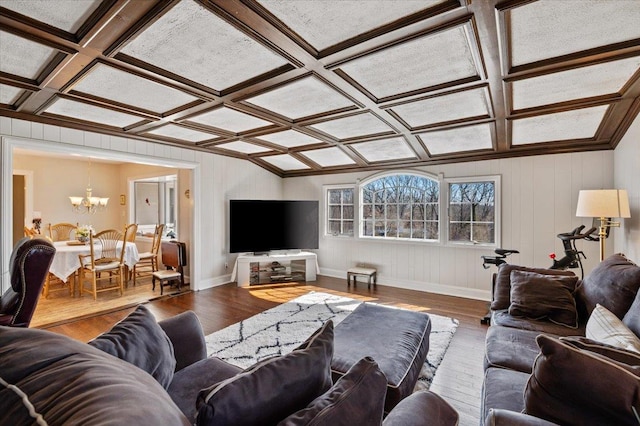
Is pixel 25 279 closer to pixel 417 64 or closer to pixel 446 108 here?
pixel 417 64

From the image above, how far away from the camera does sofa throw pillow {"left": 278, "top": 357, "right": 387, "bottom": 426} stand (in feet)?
2.57

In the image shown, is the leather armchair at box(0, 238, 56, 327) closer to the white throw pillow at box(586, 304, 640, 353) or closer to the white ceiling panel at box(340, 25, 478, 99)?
the white ceiling panel at box(340, 25, 478, 99)

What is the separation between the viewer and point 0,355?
29.8 inches

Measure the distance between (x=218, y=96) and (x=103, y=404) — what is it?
9.40 ft

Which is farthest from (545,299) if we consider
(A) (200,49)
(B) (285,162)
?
(B) (285,162)

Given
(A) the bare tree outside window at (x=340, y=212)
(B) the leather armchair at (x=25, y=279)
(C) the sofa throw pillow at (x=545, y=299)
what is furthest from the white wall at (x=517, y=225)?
(B) the leather armchair at (x=25, y=279)

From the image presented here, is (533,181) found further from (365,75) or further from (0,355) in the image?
(0,355)

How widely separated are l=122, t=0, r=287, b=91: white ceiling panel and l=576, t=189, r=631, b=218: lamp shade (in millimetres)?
3346

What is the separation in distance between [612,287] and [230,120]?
3.96 m

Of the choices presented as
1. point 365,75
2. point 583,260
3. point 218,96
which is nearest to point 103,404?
point 365,75

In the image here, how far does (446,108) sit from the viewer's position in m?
3.22

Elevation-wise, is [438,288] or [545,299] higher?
[545,299]

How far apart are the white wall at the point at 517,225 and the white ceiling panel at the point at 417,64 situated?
2492mm

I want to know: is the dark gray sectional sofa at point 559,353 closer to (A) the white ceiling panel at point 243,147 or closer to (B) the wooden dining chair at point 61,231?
(A) the white ceiling panel at point 243,147
